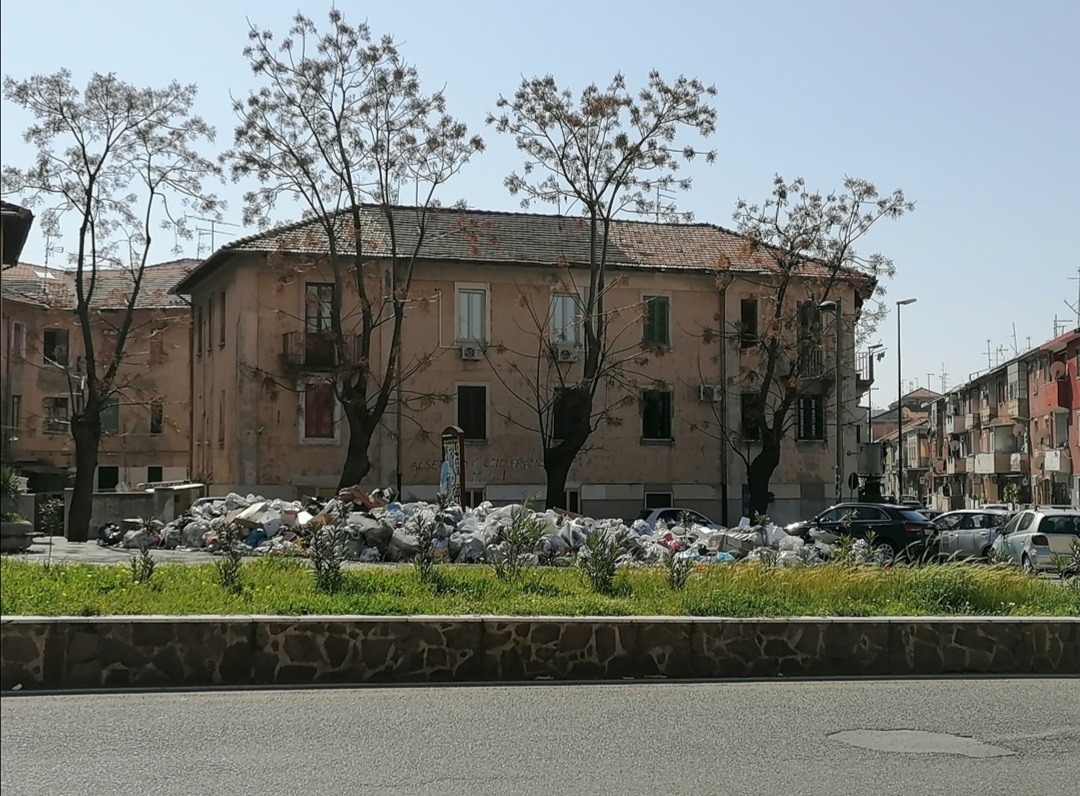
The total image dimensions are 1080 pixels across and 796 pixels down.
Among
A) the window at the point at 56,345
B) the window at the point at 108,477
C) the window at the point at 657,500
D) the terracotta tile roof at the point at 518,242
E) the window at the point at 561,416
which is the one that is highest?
the terracotta tile roof at the point at 518,242

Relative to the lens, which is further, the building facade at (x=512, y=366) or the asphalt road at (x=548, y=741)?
the building facade at (x=512, y=366)

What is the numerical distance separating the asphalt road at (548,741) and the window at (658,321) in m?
33.6

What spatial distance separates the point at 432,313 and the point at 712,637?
31328mm

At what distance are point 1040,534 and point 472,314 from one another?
1987 centimetres

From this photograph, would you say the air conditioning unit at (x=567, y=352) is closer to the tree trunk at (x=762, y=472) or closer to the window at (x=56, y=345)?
the tree trunk at (x=762, y=472)

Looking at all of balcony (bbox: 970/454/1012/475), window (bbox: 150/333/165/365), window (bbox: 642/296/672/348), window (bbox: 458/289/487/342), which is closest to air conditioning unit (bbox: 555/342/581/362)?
window (bbox: 458/289/487/342)

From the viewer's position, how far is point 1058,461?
68250 millimetres

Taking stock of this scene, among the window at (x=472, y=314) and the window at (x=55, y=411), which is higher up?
the window at (x=472, y=314)

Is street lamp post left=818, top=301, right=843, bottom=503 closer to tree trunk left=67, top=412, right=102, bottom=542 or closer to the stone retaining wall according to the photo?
tree trunk left=67, top=412, right=102, bottom=542

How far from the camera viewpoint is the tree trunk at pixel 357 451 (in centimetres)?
3591

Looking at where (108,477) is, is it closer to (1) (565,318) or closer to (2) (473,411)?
(2) (473,411)

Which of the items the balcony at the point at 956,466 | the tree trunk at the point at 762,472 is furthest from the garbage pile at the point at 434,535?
the balcony at the point at 956,466

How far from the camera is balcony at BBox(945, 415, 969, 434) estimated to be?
95688 millimetres

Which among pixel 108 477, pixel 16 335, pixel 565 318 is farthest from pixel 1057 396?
pixel 16 335
